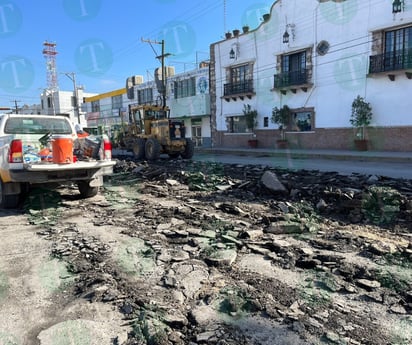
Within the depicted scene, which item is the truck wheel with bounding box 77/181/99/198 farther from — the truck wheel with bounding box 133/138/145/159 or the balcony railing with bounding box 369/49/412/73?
the balcony railing with bounding box 369/49/412/73

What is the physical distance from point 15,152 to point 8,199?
3.38ft

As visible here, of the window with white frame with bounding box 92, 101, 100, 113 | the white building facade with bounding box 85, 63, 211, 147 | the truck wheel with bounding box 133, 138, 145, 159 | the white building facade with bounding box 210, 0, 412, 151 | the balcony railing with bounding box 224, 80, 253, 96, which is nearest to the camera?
the truck wheel with bounding box 133, 138, 145, 159

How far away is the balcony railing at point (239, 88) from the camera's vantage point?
29.3 metres

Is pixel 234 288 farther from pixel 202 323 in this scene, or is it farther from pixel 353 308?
pixel 353 308

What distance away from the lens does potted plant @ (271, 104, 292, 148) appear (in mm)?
25894

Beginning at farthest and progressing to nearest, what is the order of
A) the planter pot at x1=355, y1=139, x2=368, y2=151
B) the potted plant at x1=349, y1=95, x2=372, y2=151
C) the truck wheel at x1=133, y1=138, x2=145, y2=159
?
the planter pot at x1=355, y1=139, x2=368, y2=151 < the potted plant at x1=349, y1=95, x2=372, y2=151 < the truck wheel at x1=133, y1=138, x2=145, y2=159

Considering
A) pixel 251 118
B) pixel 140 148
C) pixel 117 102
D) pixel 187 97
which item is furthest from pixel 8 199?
pixel 117 102

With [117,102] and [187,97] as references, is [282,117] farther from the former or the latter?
[117,102]

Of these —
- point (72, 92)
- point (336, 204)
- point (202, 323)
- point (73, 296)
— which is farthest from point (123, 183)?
point (72, 92)

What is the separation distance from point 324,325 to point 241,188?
235 inches

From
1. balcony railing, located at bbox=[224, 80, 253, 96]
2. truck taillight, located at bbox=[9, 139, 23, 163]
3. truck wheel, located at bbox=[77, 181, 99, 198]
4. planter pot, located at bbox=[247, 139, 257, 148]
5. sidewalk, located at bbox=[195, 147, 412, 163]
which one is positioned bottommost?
sidewalk, located at bbox=[195, 147, 412, 163]

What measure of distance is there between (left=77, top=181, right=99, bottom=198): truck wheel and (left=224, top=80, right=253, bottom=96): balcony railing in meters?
22.6

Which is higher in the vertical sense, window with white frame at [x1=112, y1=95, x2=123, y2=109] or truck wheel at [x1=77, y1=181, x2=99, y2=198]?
window with white frame at [x1=112, y1=95, x2=123, y2=109]

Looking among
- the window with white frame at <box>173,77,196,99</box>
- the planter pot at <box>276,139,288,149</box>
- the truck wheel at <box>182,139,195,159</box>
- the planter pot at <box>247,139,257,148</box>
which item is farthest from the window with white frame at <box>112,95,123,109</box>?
the truck wheel at <box>182,139,195,159</box>
